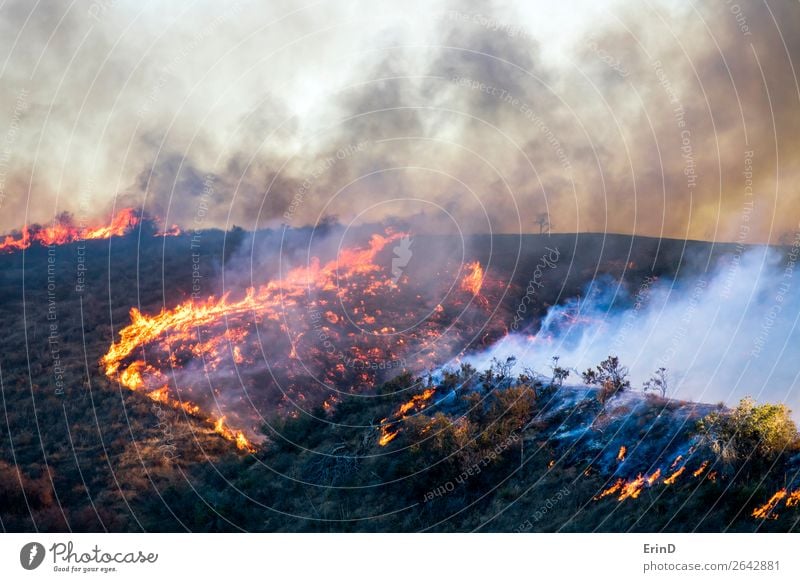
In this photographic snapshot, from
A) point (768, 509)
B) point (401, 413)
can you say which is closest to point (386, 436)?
point (401, 413)

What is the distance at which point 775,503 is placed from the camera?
24.8 metres

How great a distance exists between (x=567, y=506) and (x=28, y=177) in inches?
1434

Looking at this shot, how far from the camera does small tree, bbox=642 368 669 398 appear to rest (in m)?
32.7

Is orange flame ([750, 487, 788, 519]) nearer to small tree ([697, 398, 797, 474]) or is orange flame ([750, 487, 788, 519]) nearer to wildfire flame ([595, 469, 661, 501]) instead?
small tree ([697, 398, 797, 474])

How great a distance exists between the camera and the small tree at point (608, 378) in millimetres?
32406

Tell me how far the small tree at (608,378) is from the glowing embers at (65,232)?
93.9 ft

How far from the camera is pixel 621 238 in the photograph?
49.1 m

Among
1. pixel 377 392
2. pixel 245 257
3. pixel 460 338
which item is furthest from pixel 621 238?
pixel 245 257

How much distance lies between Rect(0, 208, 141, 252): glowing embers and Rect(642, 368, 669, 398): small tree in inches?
1226

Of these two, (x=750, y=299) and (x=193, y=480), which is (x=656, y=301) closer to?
(x=750, y=299)

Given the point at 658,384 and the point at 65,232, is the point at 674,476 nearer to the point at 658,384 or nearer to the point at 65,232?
the point at 658,384
